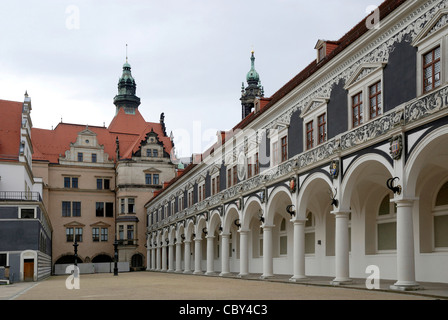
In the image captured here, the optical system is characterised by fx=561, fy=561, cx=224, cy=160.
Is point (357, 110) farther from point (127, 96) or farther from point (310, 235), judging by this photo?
point (127, 96)

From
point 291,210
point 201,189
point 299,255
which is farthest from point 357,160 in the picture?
point 201,189

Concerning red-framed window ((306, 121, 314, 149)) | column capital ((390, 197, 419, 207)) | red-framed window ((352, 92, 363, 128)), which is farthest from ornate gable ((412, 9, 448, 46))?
red-framed window ((306, 121, 314, 149))

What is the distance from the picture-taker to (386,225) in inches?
916

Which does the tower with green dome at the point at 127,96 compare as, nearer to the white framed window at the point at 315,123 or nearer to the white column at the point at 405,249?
the white framed window at the point at 315,123

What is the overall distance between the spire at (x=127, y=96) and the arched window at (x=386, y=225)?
59.7 meters

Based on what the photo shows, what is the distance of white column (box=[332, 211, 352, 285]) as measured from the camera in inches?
798

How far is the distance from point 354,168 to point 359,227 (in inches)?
227

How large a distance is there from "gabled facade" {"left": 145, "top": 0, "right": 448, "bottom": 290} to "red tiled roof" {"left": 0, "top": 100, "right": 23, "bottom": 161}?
53.6 ft

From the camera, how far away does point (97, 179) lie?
67188 millimetres

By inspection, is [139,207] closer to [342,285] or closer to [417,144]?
[342,285]

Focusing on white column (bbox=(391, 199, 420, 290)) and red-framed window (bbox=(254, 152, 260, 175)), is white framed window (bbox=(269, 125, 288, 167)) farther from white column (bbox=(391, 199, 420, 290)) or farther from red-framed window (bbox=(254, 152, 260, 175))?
white column (bbox=(391, 199, 420, 290))

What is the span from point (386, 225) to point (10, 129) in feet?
105

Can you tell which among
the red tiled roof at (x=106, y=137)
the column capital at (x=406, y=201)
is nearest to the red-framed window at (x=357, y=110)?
the column capital at (x=406, y=201)

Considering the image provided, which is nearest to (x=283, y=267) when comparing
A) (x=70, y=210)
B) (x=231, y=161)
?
(x=231, y=161)
